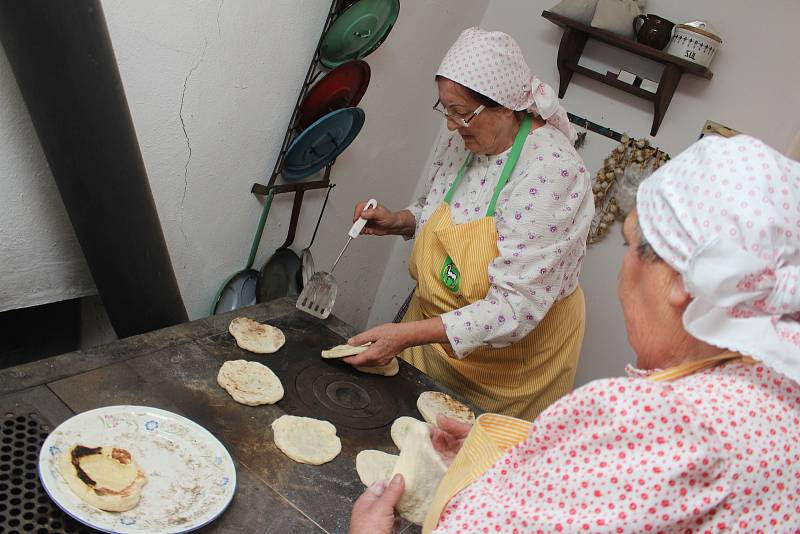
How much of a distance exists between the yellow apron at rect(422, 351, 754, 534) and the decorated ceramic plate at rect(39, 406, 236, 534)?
442mm

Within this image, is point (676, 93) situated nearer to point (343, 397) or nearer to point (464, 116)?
point (464, 116)

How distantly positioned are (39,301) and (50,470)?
33.0 inches

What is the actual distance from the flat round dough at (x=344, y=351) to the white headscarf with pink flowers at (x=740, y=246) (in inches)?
44.7

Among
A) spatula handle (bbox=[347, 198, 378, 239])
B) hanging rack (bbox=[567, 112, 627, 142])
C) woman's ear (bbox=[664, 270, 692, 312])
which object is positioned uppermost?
woman's ear (bbox=[664, 270, 692, 312])

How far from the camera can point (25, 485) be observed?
1171mm

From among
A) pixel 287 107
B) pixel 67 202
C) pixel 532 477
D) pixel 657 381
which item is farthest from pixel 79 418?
pixel 287 107

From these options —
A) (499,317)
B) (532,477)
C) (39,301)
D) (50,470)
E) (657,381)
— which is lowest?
(39,301)

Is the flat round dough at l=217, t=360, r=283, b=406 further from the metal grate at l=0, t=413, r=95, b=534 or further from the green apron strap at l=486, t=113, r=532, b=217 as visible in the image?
the green apron strap at l=486, t=113, r=532, b=217

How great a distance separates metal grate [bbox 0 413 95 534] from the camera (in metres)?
1.10

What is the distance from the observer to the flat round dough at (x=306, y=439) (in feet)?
4.80

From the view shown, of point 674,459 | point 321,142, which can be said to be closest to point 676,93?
point 321,142

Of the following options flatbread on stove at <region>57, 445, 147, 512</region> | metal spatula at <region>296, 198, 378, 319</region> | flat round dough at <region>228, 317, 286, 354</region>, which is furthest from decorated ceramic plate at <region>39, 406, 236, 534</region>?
metal spatula at <region>296, 198, 378, 319</region>

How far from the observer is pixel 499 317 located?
6.13 ft

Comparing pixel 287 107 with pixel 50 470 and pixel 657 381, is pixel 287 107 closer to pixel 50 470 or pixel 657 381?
pixel 50 470
